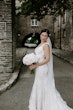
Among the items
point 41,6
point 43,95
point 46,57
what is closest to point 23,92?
point 43,95

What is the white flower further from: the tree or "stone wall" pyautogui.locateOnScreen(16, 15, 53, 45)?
"stone wall" pyautogui.locateOnScreen(16, 15, 53, 45)

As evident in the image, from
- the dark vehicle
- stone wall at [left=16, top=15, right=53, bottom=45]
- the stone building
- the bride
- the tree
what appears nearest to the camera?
the bride

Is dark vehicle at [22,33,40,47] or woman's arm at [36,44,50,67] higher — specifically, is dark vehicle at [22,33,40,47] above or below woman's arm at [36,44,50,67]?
below

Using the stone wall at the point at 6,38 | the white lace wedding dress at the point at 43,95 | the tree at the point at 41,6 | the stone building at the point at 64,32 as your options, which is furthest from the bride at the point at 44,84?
the stone building at the point at 64,32

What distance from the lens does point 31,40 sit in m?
52.5

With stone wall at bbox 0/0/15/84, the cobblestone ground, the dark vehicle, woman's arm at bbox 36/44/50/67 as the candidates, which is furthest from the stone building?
woman's arm at bbox 36/44/50/67

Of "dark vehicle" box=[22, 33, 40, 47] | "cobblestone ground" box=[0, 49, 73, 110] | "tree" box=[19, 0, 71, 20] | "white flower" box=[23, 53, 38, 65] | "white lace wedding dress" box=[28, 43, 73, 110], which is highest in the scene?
"tree" box=[19, 0, 71, 20]

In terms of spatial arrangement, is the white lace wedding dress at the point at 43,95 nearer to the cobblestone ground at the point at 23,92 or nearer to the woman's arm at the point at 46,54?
the woman's arm at the point at 46,54

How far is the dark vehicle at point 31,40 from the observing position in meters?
46.5

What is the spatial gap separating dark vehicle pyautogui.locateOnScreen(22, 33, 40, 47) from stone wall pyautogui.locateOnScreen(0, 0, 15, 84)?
106 feet

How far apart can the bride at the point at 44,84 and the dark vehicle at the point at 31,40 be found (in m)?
38.9

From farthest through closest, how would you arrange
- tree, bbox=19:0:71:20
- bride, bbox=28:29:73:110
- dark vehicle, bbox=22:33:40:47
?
1. dark vehicle, bbox=22:33:40:47
2. tree, bbox=19:0:71:20
3. bride, bbox=28:29:73:110

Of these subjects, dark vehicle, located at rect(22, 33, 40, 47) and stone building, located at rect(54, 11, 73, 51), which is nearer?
stone building, located at rect(54, 11, 73, 51)

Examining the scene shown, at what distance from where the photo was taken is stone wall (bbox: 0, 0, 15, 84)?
44.8ft
